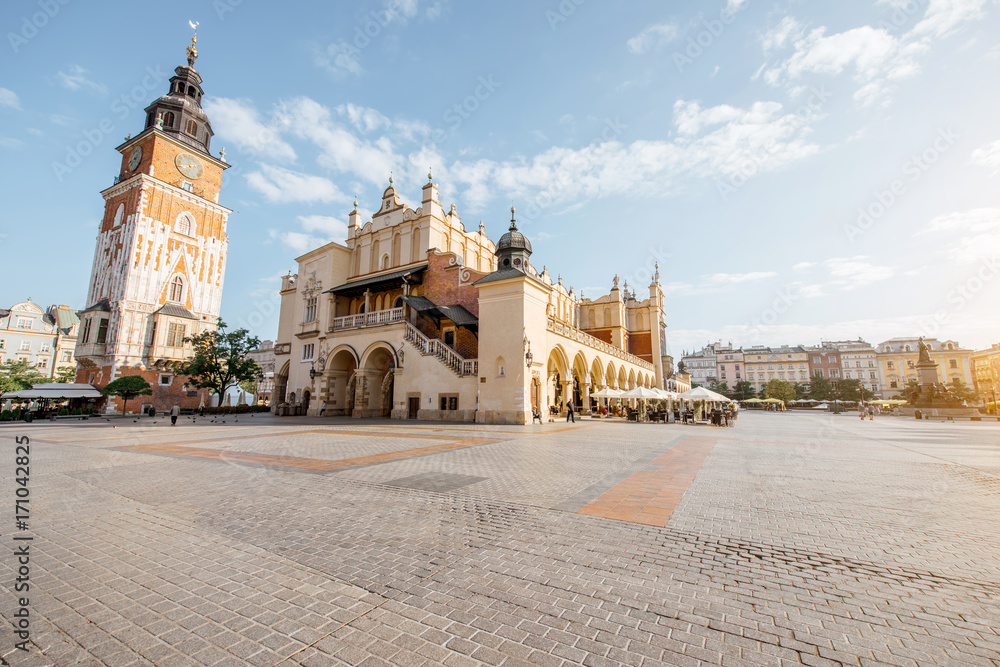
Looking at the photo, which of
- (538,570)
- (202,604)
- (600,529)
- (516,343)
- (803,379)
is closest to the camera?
(202,604)

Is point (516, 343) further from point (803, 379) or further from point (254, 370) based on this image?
point (803, 379)

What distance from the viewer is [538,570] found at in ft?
12.1

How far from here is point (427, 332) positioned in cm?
2864

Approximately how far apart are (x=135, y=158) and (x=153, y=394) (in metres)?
24.0

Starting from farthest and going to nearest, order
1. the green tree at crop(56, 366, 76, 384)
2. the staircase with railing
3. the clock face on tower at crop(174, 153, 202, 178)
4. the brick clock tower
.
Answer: the green tree at crop(56, 366, 76, 384)
the clock face on tower at crop(174, 153, 202, 178)
the brick clock tower
the staircase with railing

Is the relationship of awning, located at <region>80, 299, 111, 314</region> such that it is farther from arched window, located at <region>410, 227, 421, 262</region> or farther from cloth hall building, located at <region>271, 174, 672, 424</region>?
arched window, located at <region>410, 227, 421, 262</region>

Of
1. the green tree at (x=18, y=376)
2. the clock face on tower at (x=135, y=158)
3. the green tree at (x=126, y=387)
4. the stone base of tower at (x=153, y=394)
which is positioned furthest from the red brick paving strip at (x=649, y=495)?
the green tree at (x=18, y=376)

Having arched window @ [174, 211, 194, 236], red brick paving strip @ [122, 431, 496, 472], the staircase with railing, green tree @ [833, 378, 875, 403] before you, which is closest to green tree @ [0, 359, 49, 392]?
arched window @ [174, 211, 194, 236]

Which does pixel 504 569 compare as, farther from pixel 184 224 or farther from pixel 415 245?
pixel 184 224

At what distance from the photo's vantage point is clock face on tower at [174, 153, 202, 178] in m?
42.3

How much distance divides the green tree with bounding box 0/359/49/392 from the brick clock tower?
1050 cm

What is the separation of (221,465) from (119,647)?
756cm

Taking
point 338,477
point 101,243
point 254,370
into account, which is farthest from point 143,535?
point 101,243

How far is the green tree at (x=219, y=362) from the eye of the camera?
119 feet
